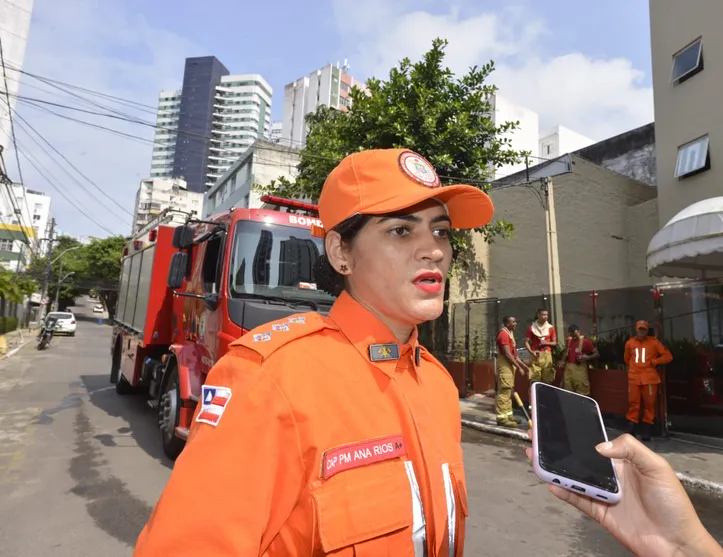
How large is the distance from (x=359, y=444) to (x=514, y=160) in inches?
470

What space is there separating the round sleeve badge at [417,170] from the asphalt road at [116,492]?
319cm

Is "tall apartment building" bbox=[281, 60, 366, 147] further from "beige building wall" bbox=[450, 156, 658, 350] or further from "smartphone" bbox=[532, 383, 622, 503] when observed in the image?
"smartphone" bbox=[532, 383, 622, 503]

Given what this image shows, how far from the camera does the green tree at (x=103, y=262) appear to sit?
51.9m

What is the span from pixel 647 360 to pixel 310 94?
77.9 m

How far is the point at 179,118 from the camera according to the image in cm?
14038

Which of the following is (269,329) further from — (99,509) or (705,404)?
(705,404)

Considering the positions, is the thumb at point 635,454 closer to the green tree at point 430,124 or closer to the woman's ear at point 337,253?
the woman's ear at point 337,253

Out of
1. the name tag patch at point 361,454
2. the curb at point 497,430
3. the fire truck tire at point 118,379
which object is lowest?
the curb at point 497,430

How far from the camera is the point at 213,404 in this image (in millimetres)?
1020

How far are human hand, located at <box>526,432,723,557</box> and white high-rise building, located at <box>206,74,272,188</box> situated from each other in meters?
137

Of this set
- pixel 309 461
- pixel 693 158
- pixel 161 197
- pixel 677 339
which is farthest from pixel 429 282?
pixel 161 197

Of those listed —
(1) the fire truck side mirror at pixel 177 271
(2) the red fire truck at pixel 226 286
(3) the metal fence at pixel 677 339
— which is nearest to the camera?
(2) the red fire truck at pixel 226 286

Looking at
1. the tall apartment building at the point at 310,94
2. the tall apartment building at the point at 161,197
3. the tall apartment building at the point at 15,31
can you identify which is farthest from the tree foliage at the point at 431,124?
the tall apartment building at the point at 161,197

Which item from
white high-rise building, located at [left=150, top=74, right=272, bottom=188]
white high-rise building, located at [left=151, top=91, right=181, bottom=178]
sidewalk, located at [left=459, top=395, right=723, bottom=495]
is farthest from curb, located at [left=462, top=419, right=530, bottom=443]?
white high-rise building, located at [left=151, top=91, right=181, bottom=178]
